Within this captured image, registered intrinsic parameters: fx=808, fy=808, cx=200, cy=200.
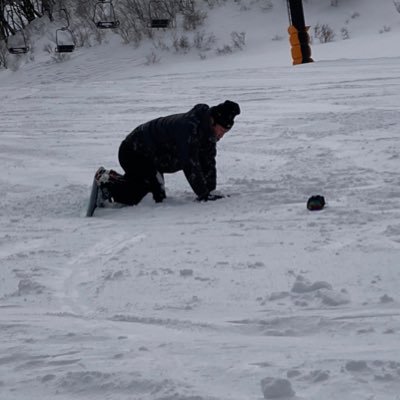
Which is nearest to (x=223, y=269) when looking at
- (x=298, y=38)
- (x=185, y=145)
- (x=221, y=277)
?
(x=221, y=277)

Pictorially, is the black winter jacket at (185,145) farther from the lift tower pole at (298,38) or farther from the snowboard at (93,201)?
the lift tower pole at (298,38)

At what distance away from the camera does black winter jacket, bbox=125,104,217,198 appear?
5996 millimetres

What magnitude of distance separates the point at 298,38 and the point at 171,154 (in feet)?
31.7

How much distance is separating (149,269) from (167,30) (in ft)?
57.3

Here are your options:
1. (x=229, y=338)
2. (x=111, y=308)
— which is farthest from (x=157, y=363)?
(x=111, y=308)

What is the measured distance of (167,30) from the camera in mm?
21062

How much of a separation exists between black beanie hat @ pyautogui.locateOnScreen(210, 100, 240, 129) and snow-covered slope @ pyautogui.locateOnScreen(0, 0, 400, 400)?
606 mm

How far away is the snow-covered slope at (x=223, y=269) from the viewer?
9.07 ft

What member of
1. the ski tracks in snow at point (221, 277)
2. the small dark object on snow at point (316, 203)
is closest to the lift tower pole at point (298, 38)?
the ski tracks in snow at point (221, 277)

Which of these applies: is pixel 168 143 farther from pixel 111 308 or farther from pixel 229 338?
→ pixel 229 338

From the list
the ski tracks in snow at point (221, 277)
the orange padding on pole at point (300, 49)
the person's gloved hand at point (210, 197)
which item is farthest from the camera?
the orange padding on pole at point (300, 49)

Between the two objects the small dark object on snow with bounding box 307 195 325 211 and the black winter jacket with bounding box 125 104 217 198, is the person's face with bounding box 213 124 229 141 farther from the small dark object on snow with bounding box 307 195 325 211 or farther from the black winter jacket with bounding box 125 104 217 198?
the small dark object on snow with bounding box 307 195 325 211

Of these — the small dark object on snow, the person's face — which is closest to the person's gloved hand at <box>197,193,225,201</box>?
the person's face

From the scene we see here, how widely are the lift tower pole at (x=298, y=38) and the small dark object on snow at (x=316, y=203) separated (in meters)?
9.85
